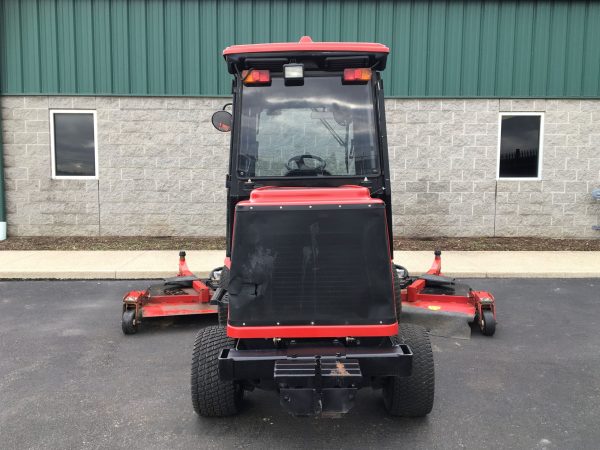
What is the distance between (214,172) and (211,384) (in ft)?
25.2

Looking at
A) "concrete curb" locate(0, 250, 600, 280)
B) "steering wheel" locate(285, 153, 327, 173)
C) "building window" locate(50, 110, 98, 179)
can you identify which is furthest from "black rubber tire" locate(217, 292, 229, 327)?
"building window" locate(50, 110, 98, 179)

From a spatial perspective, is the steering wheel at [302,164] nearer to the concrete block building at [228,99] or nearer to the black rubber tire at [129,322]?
the black rubber tire at [129,322]

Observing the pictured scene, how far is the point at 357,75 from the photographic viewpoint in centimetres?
351

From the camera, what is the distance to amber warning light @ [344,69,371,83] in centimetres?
350

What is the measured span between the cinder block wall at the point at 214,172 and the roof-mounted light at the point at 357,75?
23.2ft

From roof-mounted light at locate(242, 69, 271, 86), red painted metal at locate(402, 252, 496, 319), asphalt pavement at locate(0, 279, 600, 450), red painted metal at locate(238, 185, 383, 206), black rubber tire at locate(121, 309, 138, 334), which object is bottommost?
asphalt pavement at locate(0, 279, 600, 450)

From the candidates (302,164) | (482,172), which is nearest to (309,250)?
(302,164)

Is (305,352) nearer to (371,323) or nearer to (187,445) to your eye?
(371,323)

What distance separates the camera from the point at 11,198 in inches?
412

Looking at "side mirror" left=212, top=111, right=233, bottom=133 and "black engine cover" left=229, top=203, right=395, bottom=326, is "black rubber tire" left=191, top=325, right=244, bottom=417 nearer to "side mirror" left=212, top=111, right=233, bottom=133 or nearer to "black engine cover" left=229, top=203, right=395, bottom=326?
"black engine cover" left=229, top=203, right=395, bottom=326

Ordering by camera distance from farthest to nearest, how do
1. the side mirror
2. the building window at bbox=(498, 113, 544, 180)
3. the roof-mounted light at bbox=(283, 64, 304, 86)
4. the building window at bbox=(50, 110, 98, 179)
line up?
the building window at bbox=(498, 113, 544, 180) < the building window at bbox=(50, 110, 98, 179) < the side mirror < the roof-mounted light at bbox=(283, 64, 304, 86)

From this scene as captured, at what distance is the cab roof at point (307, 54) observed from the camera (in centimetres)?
347

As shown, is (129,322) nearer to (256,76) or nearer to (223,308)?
(223,308)

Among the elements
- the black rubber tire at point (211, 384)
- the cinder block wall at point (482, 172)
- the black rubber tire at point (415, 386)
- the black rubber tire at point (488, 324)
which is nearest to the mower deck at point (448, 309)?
the black rubber tire at point (488, 324)
